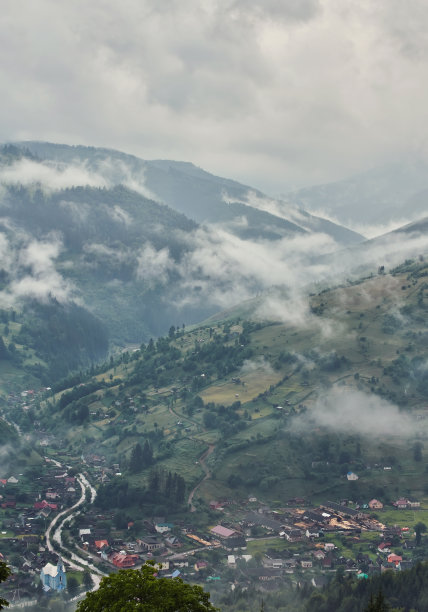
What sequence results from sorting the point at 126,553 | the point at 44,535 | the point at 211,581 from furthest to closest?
the point at 44,535 < the point at 126,553 < the point at 211,581

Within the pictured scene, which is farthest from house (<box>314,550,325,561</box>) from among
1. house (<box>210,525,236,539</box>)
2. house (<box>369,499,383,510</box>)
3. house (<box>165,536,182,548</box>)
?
house (<box>369,499,383,510</box>)

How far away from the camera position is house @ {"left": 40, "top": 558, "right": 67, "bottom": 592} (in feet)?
452

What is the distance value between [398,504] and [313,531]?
3133 centimetres

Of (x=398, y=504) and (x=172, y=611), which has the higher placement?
(x=172, y=611)

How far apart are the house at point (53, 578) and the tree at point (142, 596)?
77.3 meters

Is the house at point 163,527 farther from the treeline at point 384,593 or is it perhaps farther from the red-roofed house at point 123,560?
the treeline at point 384,593

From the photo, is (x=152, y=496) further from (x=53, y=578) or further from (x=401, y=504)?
(x=401, y=504)

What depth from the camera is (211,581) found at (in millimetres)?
142625

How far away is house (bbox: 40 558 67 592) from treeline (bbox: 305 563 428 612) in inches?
1867

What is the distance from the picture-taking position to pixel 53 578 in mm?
139500

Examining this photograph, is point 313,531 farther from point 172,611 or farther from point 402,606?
point 172,611

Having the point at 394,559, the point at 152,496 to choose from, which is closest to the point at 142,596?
the point at 394,559

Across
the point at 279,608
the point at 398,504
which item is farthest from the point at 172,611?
the point at 398,504

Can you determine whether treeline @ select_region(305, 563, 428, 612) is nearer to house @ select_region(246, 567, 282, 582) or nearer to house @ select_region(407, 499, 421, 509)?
house @ select_region(246, 567, 282, 582)
